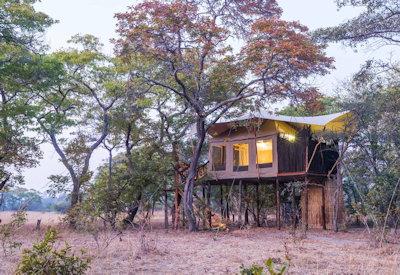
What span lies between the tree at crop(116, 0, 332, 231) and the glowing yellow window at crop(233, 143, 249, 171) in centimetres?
321

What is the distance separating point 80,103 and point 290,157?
11139 millimetres

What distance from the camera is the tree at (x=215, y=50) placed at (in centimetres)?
1512

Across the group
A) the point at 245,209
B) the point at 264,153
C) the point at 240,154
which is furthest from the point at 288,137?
the point at 245,209

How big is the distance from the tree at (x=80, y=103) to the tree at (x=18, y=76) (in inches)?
44.0

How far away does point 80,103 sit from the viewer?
22.7m

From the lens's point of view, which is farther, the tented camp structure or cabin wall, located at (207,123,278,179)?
cabin wall, located at (207,123,278,179)

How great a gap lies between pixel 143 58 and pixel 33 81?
4.46 meters

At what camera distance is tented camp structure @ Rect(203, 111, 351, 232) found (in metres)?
18.2

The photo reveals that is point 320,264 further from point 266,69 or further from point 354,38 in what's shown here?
point 266,69

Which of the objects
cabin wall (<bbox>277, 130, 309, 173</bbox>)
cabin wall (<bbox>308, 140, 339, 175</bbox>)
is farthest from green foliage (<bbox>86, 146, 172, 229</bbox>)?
cabin wall (<bbox>308, 140, 339, 175</bbox>)

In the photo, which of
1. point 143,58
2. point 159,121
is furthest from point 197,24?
point 159,121

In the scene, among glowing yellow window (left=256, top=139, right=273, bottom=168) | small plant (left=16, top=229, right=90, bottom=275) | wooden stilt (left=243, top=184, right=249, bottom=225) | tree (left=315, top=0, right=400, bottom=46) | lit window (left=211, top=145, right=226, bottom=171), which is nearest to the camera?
small plant (left=16, top=229, right=90, bottom=275)

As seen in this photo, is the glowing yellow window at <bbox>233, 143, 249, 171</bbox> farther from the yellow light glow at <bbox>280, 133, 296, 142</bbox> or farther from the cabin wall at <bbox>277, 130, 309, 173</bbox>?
the cabin wall at <bbox>277, 130, 309, 173</bbox>

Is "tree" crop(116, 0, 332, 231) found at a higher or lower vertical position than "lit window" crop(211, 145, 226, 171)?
higher
